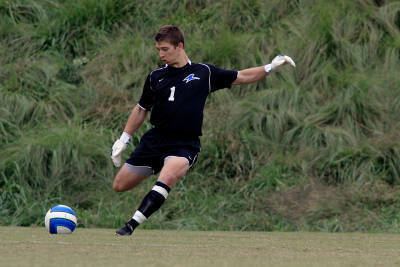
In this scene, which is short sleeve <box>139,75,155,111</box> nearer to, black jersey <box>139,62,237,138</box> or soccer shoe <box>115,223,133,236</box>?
black jersey <box>139,62,237,138</box>

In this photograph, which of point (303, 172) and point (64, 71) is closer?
point (303, 172)

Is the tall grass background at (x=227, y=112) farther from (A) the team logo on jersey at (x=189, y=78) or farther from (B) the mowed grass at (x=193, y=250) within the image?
(A) the team logo on jersey at (x=189, y=78)

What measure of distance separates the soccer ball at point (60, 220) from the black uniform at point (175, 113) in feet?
2.62

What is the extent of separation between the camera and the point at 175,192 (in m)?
15.0

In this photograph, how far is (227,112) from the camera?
16.4 metres

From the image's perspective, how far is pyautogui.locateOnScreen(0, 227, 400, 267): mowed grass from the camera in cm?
786

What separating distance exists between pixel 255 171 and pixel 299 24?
11.2 feet

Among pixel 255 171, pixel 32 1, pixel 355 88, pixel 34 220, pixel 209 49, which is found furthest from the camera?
pixel 32 1

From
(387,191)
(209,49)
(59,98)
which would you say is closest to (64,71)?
(59,98)

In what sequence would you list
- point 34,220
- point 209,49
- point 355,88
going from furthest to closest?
point 209,49
point 355,88
point 34,220

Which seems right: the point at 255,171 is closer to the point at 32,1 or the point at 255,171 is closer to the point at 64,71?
the point at 64,71

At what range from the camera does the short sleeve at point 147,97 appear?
10.9 metres

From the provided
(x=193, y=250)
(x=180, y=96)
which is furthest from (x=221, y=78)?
(x=193, y=250)

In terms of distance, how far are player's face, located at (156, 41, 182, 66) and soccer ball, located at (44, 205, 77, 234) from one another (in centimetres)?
170
